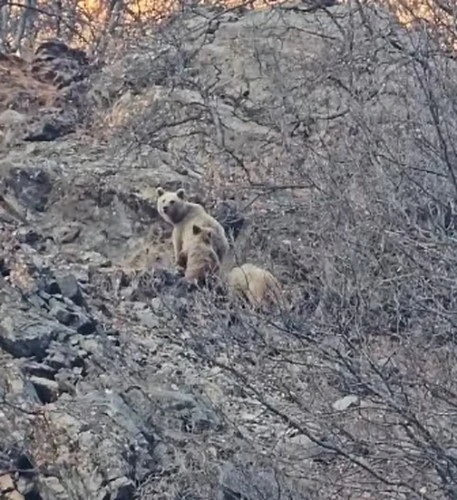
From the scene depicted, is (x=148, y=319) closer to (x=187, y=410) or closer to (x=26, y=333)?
(x=26, y=333)

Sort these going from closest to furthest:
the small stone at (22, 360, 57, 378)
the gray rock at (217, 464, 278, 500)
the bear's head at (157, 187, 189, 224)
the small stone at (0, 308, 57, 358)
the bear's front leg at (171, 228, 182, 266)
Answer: the gray rock at (217, 464, 278, 500)
the small stone at (22, 360, 57, 378)
the small stone at (0, 308, 57, 358)
the bear's front leg at (171, 228, 182, 266)
the bear's head at (157, 187, 189, 224)

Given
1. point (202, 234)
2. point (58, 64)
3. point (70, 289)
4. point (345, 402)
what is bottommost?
point (70, 289)

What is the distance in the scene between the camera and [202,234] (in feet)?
37.7

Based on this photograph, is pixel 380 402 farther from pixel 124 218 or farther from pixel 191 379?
pixel 124 218

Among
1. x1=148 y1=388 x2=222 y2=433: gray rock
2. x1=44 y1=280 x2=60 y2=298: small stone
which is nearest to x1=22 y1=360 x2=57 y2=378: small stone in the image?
x1=148 y1=388 x2=222 y2=433: gray rock

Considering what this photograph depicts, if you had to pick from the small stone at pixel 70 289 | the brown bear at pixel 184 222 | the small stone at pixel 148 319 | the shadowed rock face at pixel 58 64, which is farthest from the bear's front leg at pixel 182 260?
the shadowed rock face at pixel 58 64

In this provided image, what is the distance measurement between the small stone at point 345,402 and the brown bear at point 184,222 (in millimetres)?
5711

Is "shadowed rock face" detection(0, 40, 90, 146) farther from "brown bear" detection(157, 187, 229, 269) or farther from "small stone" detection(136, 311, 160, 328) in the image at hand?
"small stone" detection(136, 311, 160, 328)

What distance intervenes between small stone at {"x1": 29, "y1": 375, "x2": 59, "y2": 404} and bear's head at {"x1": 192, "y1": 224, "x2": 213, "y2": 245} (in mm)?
3560

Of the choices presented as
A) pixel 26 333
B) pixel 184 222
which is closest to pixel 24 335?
pixel 26 333

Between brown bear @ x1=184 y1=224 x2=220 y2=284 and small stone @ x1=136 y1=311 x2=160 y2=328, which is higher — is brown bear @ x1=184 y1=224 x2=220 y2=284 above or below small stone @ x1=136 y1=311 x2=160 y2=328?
above

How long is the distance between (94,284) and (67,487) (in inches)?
163

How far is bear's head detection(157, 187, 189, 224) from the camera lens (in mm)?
12078

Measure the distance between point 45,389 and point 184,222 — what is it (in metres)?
4.09
